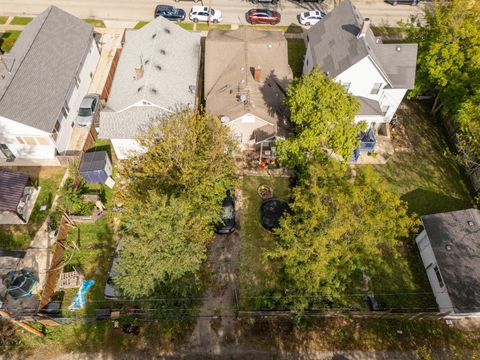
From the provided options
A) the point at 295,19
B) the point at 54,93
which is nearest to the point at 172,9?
the point at 295,19

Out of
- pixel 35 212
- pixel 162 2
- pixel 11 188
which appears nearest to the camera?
pixel 11 188

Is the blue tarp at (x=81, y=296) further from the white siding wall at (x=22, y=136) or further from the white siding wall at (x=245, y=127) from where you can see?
the white siding wall at (x=245, y=127)

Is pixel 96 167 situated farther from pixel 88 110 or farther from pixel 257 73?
pixel 257 73

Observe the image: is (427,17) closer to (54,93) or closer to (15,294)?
(54,93)

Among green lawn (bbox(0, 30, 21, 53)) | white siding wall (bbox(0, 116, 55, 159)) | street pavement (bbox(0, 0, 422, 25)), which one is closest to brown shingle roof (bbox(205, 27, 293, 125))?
street pavement (bbox(0, 0, 422, 25))

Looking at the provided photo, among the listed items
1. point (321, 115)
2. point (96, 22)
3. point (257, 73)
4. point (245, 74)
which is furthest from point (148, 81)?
point (96, 22)

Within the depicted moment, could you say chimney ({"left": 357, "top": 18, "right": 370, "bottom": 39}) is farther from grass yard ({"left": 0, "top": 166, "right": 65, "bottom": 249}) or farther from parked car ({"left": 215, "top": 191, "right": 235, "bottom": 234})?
grass yard ({"left": 0, "top": 166, "right": 65, "bottom": 249})
